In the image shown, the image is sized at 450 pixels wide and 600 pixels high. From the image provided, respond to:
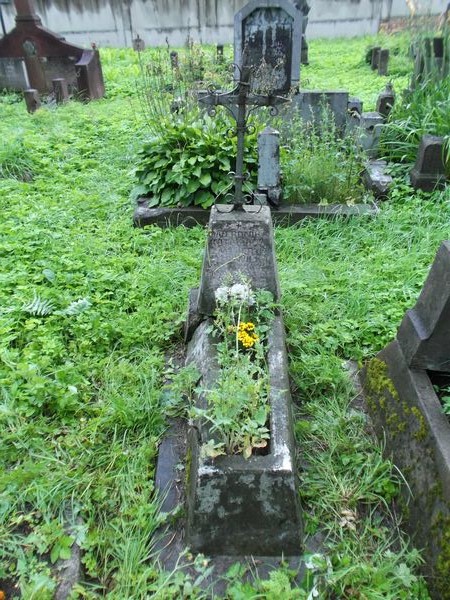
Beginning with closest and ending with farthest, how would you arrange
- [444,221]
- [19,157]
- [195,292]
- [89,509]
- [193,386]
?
[89,509] < [193,386] < [195,292] < [444,221] < [19,157]

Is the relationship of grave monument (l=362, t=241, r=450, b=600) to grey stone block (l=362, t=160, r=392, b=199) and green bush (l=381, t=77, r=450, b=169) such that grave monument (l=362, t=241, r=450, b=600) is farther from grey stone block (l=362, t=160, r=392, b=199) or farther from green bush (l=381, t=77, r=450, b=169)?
green bush (l=381, t=77, r=450, b=169)

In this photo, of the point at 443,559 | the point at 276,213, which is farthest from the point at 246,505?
the point at 276,213

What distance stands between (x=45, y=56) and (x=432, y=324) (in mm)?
9571

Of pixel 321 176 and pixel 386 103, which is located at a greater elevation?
pixel 386 103

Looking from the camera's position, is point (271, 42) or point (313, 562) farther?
point (271, 42)

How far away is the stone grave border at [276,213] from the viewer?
4.50 metres

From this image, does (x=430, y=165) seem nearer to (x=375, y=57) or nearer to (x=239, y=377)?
(x=239, y=377)

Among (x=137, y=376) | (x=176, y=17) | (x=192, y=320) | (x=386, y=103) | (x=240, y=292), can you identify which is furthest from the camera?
(x=176, y=17)

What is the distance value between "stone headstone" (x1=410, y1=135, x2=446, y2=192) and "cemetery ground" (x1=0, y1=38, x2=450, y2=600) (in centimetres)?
14

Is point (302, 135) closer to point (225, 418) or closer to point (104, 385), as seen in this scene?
point (104, 385)

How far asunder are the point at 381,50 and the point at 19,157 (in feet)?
26.1

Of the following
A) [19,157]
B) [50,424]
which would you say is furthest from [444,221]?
[19,157]

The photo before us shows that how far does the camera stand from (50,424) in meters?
2.49

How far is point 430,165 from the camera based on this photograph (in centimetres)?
483
